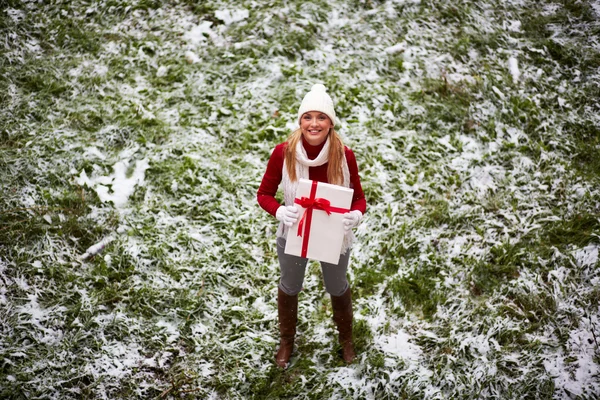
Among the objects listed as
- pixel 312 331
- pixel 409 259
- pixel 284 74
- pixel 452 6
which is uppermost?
pixel 452 6

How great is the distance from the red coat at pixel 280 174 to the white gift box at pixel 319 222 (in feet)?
0.49

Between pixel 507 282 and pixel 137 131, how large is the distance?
4.07 meters

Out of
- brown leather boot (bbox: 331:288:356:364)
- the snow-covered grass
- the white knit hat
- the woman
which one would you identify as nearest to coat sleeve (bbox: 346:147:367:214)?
the woman

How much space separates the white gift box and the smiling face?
261 millimetres

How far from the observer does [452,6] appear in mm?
6512

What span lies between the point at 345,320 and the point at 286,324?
0.44 metres

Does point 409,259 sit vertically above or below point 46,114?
below

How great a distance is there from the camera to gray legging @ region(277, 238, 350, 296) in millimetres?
3029

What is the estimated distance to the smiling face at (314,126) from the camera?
2693 millimetres

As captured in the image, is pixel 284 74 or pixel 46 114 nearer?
pixel 46 114

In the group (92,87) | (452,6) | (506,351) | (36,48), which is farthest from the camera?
(452,6)

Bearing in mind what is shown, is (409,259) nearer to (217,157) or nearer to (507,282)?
(507,282)

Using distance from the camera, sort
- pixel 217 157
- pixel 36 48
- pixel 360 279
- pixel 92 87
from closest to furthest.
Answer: pixel 360 279
pixel 217 157
pixel 92 87
pixel 36 48

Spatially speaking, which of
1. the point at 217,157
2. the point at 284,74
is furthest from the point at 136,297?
the point at 284,74
